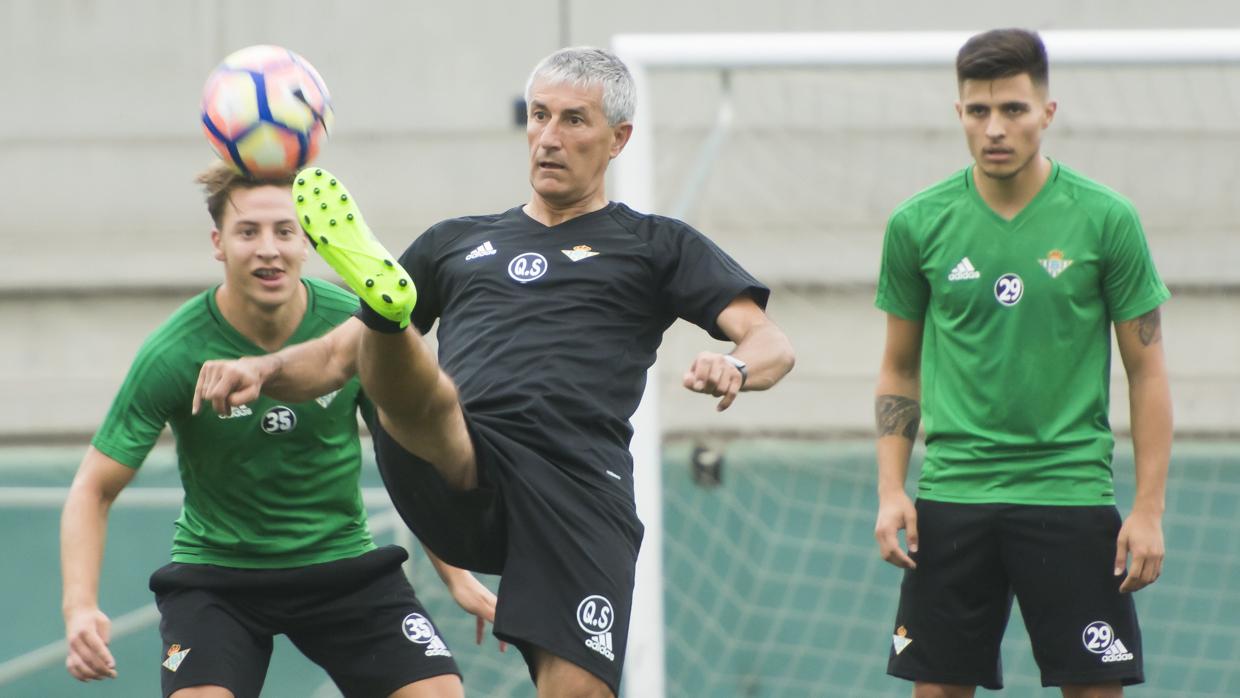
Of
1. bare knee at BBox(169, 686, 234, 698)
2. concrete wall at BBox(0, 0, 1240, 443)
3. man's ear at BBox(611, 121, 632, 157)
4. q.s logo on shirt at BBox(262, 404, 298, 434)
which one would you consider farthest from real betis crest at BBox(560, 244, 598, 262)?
concrete wall at BBox(0, 0, 1240, 443)

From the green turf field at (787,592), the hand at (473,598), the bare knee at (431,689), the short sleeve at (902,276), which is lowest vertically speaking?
the green turf field at (787,592)

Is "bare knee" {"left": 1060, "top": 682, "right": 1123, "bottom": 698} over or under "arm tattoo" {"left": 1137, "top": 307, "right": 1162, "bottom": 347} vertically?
under

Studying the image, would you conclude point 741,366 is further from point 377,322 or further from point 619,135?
point 619,135

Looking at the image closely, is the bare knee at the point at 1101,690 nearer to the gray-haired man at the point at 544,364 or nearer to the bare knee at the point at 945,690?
the bare knee at the point at 945,690

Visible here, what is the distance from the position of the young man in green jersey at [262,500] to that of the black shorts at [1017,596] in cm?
116

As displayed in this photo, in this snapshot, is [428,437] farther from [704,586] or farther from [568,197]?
[704,586]

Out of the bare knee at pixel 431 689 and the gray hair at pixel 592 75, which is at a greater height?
the gray hair at pixel 592 75

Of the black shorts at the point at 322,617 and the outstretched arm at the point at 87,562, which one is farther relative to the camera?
the black shorts at the point at 322,617

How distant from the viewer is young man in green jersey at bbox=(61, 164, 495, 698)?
405 cm

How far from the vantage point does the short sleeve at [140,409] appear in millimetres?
4066

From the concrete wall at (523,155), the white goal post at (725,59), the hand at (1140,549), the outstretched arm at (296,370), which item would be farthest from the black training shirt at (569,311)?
the concrete wall at (523,155)

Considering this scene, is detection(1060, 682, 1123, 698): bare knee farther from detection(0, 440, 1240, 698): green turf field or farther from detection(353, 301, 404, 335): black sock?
detection(0, 440, 1240, 698): green turf field

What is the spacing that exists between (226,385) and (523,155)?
4664 millimetres

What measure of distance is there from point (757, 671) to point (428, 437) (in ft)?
12.7
